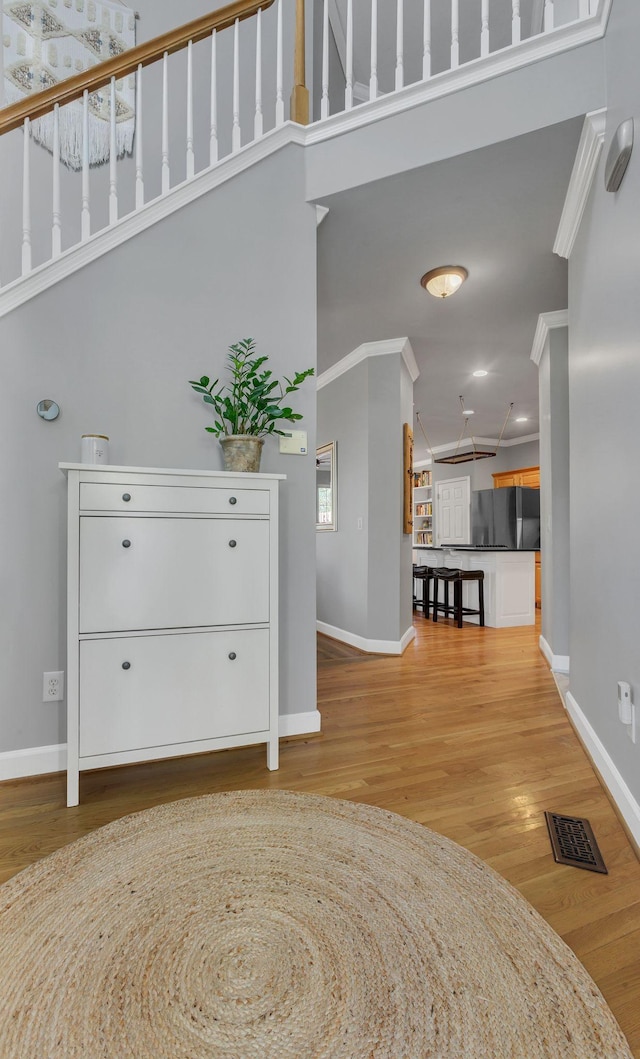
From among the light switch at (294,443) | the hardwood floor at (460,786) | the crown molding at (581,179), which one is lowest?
the hardwood floor at (460,786)

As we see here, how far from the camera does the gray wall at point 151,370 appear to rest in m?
1.89

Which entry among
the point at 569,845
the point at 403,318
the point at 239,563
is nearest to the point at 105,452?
the point at 239,563

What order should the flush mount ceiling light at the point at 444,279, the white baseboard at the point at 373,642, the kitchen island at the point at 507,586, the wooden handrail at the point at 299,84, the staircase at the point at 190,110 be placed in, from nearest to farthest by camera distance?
1. the staircase at the point at 190,110
2. the wooden handrail at the point at 299,84
3. the flush mount ceiling light at the point at 444,279
4. the white baseboard at the point at 373,642
5. the kitchen island at the point at 507,586

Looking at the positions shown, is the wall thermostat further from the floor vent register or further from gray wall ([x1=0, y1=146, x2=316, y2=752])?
the floor vent register

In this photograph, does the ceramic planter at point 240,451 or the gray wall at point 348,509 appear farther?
the gray wall at point 348,509

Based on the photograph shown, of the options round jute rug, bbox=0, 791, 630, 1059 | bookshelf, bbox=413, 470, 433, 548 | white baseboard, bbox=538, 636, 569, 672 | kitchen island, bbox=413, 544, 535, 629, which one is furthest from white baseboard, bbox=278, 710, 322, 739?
bookshelf, bbox=413, 470, 433, 548

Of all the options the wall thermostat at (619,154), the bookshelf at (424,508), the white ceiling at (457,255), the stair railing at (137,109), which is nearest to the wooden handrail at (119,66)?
the stair railing at (137,109)

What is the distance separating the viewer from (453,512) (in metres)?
9.10

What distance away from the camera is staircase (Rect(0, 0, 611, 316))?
1961 millimetres

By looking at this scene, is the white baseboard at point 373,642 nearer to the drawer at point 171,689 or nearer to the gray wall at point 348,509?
the gray wall at point 348,509

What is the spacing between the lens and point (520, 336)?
397cm

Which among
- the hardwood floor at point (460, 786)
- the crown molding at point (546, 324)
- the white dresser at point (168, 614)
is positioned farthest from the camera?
the crown molding at point (546, 324)

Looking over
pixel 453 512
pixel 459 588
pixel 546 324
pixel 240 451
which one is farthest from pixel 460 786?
pixel 453 512

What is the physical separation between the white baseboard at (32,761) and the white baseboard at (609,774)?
193 cm
